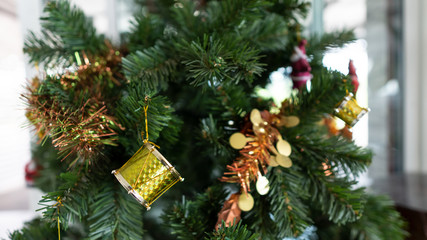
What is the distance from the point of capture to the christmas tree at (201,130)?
285 millimetres

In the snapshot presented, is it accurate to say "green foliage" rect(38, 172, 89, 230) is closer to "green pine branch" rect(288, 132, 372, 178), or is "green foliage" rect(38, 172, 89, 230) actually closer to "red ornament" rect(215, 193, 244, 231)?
"red ornament" rect(215, 193, 244, 231)

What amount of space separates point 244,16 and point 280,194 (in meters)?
0.23

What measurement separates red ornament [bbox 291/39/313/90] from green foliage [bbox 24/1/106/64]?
286 millimetres

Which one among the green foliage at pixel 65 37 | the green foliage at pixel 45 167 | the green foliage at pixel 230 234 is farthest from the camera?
the green foliage at pixel 45 167

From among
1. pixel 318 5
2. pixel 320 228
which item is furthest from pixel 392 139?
pixel 320 228

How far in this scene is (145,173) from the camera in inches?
11.0

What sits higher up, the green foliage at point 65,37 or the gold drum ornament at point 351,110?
the green foliage at point 65,37

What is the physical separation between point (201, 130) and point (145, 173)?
111 millimetres

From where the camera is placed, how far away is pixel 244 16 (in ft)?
1.15

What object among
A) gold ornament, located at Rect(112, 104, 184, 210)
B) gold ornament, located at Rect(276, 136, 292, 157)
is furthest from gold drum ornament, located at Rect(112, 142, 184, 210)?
gold ornament, located at Rect(276, 136, 292, 157)

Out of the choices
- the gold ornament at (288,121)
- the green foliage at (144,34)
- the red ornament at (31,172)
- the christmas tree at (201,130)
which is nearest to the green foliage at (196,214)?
the christmas tree at (201,130)

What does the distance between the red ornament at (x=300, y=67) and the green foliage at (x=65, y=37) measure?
286 mm

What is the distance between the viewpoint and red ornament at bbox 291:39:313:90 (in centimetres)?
40

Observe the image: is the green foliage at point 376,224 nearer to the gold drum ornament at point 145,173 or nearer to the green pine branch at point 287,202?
the green pine branch at point 287,202
